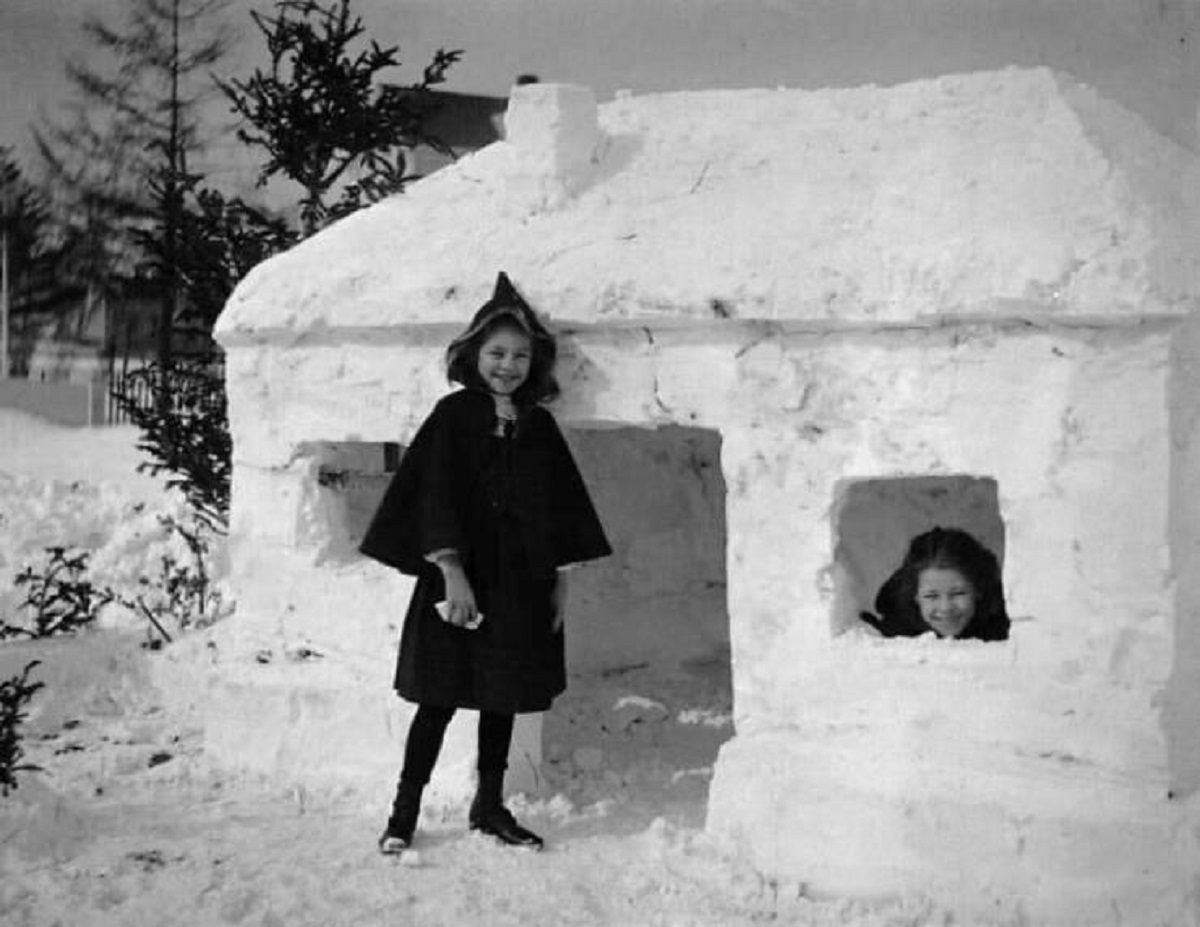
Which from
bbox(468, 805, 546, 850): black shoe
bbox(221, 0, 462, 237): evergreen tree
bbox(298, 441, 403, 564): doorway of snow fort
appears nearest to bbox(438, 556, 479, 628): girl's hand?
bbox(468, 805, 546, 850): black shoe

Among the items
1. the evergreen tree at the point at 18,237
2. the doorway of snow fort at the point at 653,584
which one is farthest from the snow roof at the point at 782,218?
the doorway of snow fort at the point at 653,584

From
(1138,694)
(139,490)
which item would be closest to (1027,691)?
(1138,694)

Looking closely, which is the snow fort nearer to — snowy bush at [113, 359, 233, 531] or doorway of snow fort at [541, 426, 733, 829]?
doorway of snow fort at [541, 426, 733, 829]

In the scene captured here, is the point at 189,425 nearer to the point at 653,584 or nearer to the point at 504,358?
the point at 653,584

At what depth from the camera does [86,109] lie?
5309 mm

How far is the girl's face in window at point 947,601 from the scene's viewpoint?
14.6ft

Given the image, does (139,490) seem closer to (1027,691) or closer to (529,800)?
(529,800)

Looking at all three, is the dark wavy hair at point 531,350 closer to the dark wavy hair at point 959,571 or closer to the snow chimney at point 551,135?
the snow chimney at point 551,135

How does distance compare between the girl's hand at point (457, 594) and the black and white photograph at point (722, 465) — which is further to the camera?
the girl's hand at point (457, 594)

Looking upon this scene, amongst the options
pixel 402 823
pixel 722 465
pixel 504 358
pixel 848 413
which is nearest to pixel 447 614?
pixel 402 823

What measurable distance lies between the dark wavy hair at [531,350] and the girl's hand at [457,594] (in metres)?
0.63

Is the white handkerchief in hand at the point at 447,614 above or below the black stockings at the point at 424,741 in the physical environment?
above

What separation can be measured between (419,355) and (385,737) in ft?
4.87

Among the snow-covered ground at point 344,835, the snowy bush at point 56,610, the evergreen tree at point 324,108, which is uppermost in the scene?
the evergreen tree at point 324,108
